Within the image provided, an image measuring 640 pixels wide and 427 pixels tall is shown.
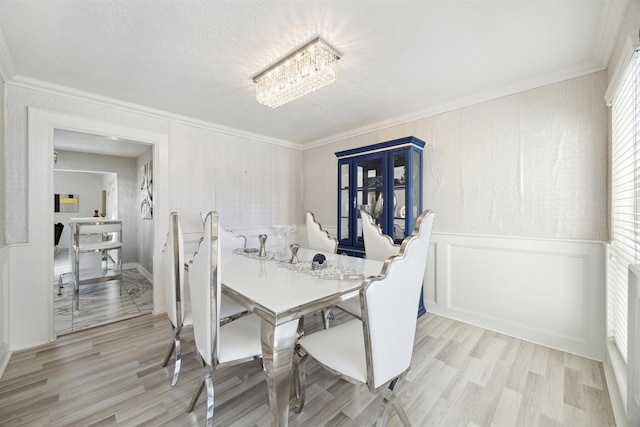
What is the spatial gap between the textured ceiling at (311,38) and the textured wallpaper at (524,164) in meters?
0.19

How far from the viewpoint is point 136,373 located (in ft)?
5.98

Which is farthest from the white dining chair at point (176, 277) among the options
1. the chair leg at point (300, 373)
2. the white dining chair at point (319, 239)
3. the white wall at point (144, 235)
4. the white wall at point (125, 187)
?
the white wall at point (125, 187)

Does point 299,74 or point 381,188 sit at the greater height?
point 299,74

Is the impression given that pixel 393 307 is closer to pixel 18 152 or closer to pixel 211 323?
pixel 211 323

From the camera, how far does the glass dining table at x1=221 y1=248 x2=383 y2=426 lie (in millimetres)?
1137

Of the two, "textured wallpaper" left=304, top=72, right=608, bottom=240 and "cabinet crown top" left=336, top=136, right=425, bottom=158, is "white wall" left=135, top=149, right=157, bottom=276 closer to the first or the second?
"cabinet crown top" left=336, top=136, right=425, bottom=158

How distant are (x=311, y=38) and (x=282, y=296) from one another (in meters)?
1.63

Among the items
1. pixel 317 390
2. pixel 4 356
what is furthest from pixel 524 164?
pixel 4 356

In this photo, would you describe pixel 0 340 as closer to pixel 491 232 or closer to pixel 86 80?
pixel 86 80

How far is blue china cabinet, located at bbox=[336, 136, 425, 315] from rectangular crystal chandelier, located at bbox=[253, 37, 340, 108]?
129 cm

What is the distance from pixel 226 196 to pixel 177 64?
182cm

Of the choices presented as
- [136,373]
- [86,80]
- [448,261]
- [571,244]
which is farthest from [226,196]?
[571,244]

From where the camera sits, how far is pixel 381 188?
9.94 ft

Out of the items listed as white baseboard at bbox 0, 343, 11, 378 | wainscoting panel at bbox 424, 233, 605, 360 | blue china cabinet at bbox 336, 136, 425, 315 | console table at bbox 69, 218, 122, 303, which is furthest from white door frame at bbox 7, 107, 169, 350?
wainscoting panel at bbox 424, 233, 605, 360
